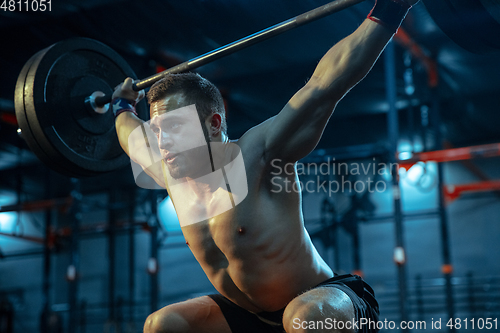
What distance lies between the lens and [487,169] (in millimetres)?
8328

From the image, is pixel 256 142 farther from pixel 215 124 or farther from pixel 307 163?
pixel 307 163

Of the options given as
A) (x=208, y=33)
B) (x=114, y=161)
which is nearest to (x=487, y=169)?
(x=208, y=33)

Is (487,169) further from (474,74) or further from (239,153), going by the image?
(239,153)

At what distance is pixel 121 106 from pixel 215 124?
67 cm

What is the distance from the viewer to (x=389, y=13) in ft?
4.85

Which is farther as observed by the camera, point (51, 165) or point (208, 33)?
point (208, 33)

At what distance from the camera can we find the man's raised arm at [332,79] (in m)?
1.49

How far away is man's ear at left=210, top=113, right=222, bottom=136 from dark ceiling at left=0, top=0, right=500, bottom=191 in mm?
2110

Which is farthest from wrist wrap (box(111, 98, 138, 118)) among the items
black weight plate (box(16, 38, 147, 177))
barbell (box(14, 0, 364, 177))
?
black weight plate (box(16, 38, 147, 177))

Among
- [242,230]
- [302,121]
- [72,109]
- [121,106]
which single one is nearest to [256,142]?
[302,121]

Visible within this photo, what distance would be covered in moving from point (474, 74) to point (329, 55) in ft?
Result: 17.3

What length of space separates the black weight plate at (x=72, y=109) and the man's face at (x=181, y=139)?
704 mm

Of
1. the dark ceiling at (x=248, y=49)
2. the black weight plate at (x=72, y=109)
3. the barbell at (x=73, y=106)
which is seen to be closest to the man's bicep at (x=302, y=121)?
the barbell at (x=73, y=106)

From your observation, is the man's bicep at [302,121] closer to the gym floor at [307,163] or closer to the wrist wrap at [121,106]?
the gym floor at [307,163]
